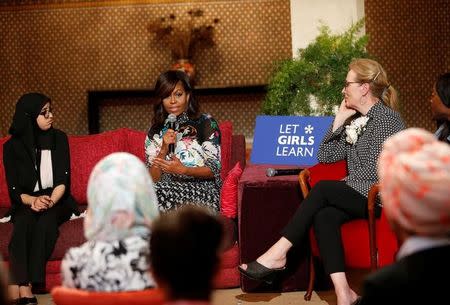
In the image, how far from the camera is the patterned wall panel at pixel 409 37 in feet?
38.4

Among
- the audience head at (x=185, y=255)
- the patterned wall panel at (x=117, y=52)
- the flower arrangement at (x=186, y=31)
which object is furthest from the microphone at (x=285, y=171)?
the patterned wall panel at (x=117, y=52)

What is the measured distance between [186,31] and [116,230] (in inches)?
356

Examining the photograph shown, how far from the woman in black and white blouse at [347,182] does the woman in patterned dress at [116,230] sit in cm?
208

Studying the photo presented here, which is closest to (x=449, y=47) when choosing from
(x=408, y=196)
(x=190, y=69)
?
(x=190, y=69)

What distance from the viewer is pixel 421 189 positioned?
2.12 m

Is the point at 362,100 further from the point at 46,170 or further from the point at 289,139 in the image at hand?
the point at 46,170

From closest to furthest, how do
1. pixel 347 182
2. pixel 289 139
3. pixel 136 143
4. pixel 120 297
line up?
pixel 120 297
pixel 347 182
pixel 289 139
pixel 136 143

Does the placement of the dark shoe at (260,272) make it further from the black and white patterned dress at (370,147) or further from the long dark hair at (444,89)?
the long dark hair at (444,89)

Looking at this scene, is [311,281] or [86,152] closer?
[311,281]

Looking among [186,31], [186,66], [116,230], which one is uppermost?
[186,31]

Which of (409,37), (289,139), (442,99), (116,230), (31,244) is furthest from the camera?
(409,37)

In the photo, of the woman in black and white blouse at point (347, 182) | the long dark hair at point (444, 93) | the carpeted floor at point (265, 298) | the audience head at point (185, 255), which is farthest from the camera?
the carpeted floor at point (265, 298)

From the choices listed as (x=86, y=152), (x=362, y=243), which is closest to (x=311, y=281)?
(x=362, y=243)

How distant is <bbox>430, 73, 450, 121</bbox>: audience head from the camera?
16.3ft
